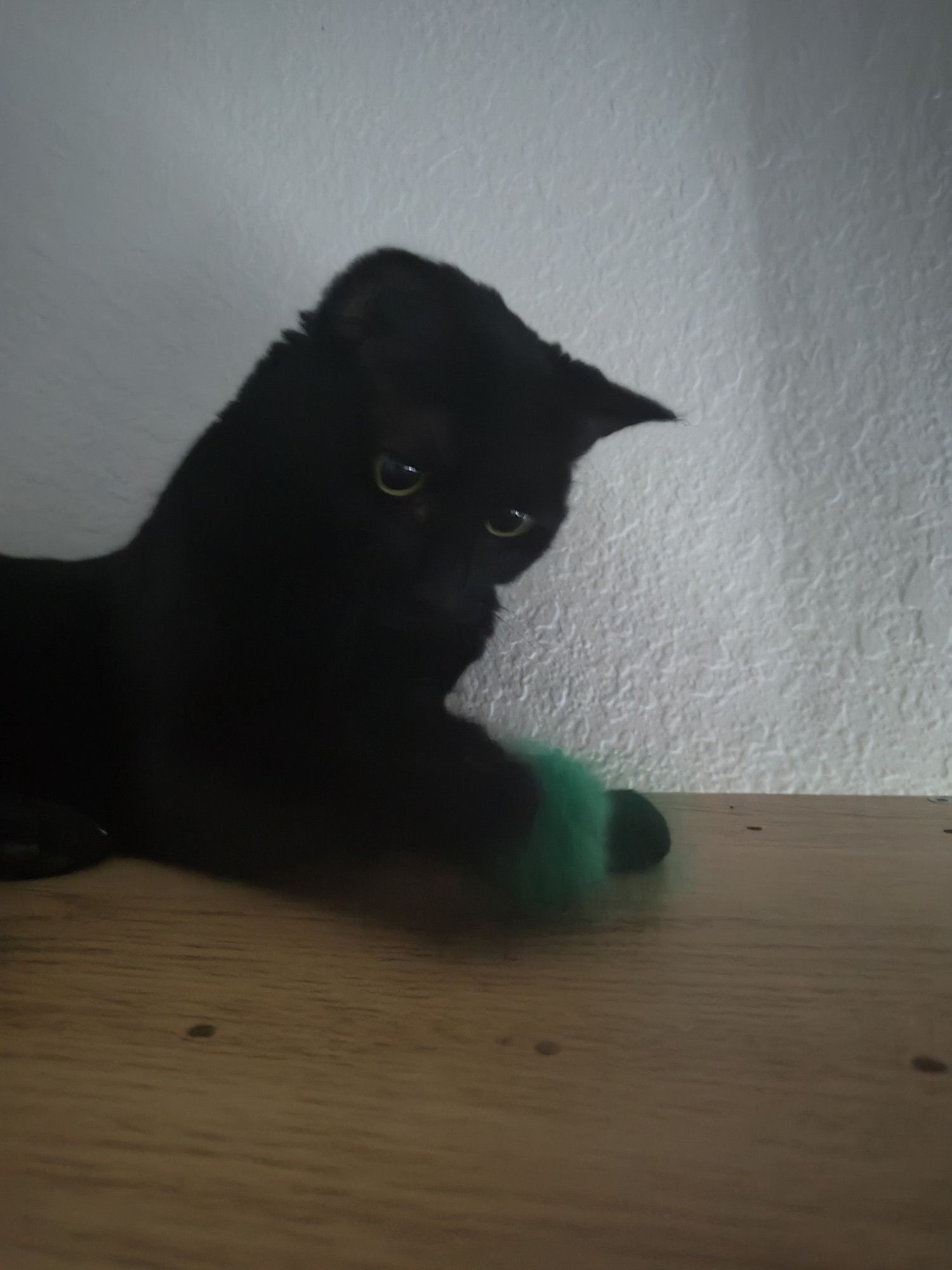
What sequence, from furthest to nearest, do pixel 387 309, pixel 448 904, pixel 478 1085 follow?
1. pixel 387 309
2. pixel 448 904
3. pixel 478 1085

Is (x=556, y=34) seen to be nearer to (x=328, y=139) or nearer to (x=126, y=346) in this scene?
(x=328, y=139)

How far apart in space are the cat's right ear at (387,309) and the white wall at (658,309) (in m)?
0.04

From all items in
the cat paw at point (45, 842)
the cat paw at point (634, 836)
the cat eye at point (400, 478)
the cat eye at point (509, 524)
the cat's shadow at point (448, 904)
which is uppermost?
the cat eye at point (400, 478)

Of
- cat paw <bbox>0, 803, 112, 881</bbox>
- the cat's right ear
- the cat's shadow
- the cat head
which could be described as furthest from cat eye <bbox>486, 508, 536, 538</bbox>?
cat paw <bbox>0, 803, 112, 881</bbox>

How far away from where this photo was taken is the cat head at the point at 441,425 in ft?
1.84

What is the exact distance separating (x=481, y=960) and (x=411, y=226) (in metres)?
0.55

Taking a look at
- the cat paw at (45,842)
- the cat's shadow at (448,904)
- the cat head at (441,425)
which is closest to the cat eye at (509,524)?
the cat head at (441,425)

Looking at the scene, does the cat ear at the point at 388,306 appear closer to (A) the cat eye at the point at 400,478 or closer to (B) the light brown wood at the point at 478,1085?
(A) the cat eye at the point at 400,478

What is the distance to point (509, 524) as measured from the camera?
0.59 metres

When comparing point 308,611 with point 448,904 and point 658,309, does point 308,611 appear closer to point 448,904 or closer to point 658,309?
point 448,904

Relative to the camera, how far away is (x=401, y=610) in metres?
0.56

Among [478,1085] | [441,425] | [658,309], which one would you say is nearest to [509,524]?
[441,425]

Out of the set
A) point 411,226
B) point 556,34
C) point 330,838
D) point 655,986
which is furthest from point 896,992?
point 556,34

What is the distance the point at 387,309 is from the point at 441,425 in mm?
98
